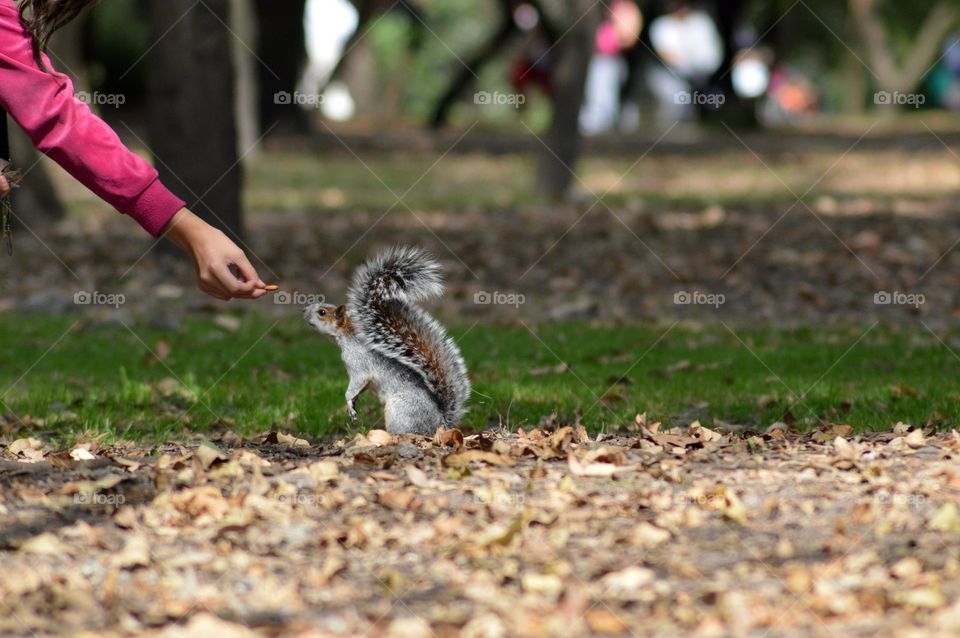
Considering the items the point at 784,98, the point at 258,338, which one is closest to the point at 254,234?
the point at 258,338

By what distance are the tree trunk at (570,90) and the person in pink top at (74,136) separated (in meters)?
11.7

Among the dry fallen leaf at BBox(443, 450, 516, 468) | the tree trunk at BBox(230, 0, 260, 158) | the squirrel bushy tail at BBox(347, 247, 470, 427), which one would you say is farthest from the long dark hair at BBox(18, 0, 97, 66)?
the tree trunk at BBox(230, 0, 260, 158)

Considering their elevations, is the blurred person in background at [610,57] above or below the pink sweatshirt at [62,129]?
above

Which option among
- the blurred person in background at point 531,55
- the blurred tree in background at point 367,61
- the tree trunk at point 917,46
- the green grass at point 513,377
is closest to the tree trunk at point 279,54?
the blurred tree in background at point 367,61

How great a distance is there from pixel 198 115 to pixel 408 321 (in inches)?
268

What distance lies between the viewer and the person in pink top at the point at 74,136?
3.62m

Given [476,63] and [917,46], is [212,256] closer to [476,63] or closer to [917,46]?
[476,63]

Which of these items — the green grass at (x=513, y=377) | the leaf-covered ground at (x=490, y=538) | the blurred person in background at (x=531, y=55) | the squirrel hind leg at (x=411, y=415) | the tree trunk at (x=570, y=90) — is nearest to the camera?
the leaf-covered ground at (x=490, y=538)

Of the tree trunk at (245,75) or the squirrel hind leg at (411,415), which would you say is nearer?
the squirrel hind leg at (411,415)

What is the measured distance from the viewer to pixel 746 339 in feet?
28.3

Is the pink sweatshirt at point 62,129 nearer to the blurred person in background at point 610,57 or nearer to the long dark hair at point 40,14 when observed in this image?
the long dark hair at point 40,14

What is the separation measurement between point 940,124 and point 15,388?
80.3 feet

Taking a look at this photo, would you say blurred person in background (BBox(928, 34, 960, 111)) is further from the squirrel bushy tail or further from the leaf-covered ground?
the squirrel bushy tail

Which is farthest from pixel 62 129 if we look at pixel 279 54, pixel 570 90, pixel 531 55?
pixel 531 55
